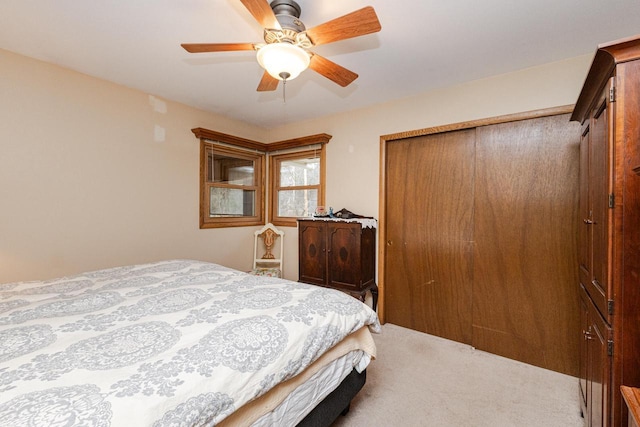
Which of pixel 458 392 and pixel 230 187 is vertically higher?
pixel 230 187

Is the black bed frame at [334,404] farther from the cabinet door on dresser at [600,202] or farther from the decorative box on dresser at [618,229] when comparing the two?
the cabinet door on dresser at [600,202]

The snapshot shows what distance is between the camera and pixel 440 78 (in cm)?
256

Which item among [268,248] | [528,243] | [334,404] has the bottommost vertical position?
[334,404]

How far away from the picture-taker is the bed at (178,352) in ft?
2.55

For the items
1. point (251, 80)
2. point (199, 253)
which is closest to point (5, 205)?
point (199, 253)

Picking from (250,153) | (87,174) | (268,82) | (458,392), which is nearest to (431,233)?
(458,392)

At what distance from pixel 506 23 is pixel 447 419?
98.8 inches

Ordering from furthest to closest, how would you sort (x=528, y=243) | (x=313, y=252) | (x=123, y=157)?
(x=313, y=252), (x=123, y=157), (x=528, y=243)

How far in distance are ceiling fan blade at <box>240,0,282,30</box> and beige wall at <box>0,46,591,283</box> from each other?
6.34ft

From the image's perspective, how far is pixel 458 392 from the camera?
1994 mm

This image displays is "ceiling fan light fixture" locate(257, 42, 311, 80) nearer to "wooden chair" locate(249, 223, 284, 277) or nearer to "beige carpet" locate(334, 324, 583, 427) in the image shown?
"beige carpet" locate(334, 324, 583, 427)

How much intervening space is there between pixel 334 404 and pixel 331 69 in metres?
1.96

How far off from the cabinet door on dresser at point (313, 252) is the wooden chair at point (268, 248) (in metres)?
0.61

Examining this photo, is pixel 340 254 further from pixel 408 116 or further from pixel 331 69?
pixel 331 69
